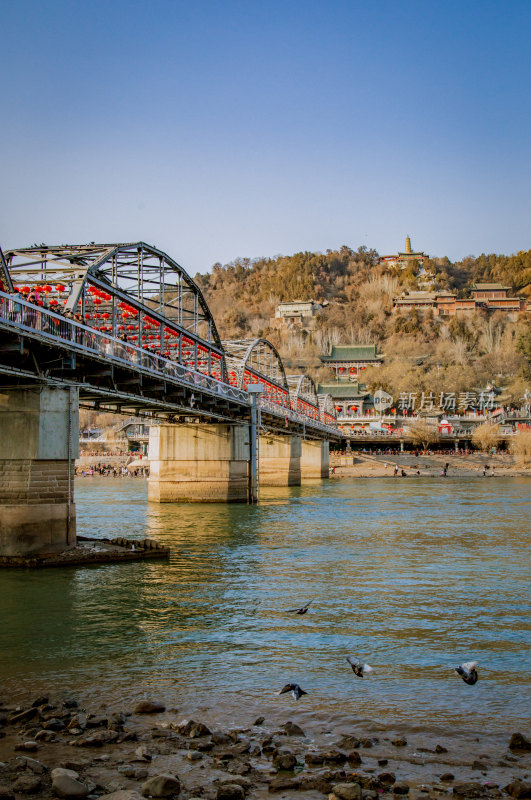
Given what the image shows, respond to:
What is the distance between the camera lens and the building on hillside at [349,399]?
473 ft

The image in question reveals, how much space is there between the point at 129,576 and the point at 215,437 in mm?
28364

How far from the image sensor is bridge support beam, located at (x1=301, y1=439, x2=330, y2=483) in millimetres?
92438

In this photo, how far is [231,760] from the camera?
8.77 m

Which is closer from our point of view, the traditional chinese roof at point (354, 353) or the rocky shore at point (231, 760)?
the rocky shore at point (231, 760)

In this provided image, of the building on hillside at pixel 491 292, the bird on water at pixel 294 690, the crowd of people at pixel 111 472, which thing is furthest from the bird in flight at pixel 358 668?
the building on hillside at pixel 491 292

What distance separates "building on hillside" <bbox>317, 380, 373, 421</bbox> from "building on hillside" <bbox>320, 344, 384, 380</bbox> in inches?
734

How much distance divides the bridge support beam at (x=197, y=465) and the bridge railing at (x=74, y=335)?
453 inches

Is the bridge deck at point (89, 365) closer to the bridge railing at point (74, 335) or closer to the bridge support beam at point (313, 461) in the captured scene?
the bridge railing at point (74, 335)

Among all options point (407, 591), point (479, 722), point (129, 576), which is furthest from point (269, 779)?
point (129, 576)

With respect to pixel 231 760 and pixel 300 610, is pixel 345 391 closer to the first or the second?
pixel 300 610

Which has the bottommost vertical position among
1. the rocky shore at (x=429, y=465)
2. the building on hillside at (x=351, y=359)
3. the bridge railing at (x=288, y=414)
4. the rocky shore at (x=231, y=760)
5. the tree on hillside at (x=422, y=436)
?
the rocky shore at (x=231, y=760)

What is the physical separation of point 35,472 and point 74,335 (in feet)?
16.8

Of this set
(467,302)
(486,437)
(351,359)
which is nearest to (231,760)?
(486,437)

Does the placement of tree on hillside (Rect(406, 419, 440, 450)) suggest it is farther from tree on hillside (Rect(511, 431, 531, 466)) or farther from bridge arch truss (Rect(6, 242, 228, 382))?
bridge arch truss (Rect(6, 242, 228, 382))
